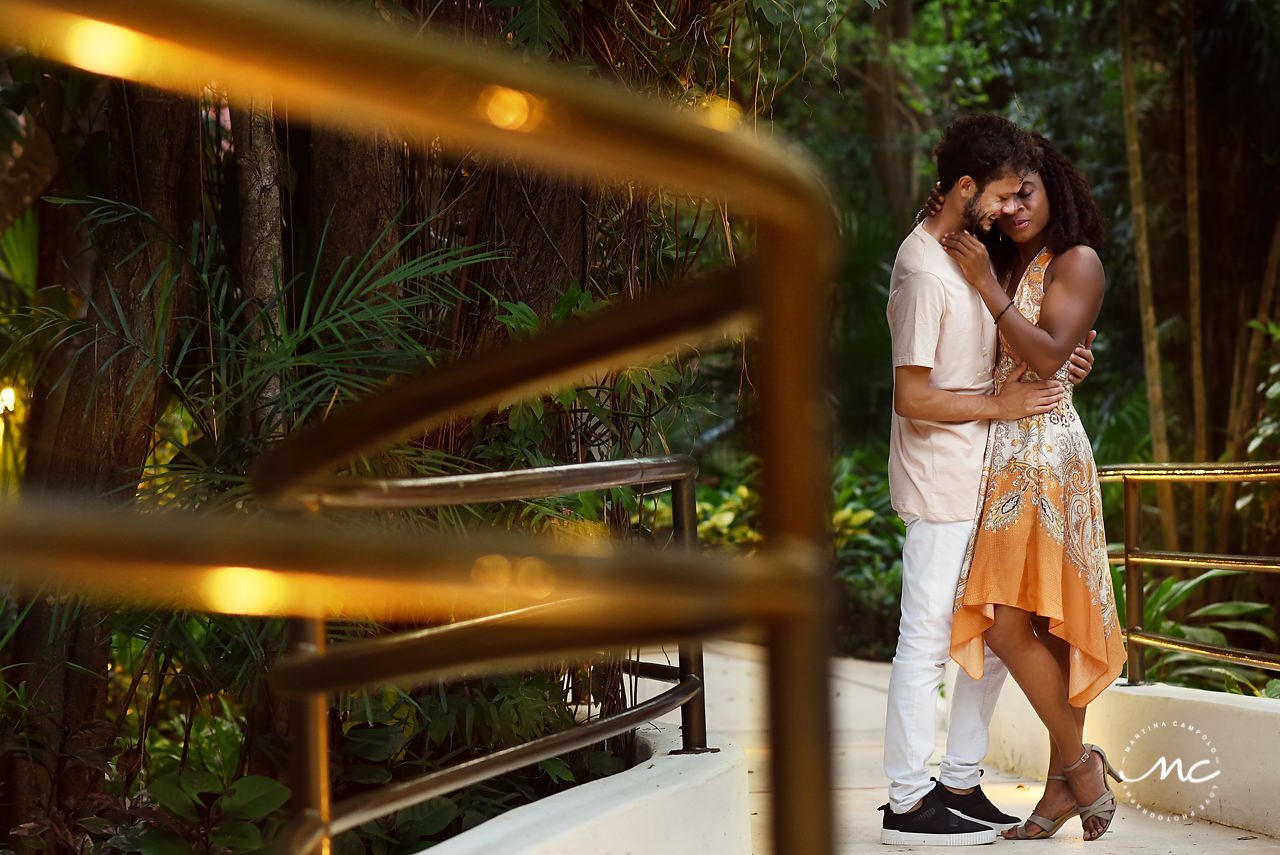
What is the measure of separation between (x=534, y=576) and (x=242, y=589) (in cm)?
11

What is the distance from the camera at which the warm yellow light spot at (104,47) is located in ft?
1.26

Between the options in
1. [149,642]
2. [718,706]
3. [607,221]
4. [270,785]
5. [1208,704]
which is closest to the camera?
[270,785]

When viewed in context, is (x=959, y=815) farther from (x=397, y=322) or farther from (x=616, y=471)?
(x=397, y=322)

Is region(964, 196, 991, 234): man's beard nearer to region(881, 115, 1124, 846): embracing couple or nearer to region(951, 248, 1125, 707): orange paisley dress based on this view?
region(881, 115, 1124, 846): embracing couple

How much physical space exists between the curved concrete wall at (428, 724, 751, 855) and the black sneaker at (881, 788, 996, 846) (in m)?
0.59

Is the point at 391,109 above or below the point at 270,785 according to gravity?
above

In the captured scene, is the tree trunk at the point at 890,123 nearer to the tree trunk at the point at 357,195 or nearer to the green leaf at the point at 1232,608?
the green leaf at the point at 1232,608

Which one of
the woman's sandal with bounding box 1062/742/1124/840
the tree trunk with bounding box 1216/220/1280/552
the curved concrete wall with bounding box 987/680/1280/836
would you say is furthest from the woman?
the tree trunk with bounding box 1216/220/1280/552

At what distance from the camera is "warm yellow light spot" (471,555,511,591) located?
1.49ft

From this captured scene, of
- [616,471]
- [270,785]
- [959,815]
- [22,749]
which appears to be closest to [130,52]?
[616,471]

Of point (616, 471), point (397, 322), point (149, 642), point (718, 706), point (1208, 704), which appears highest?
point (397, 322)

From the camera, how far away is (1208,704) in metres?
2.97

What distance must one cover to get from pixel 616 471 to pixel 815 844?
4.34 ft

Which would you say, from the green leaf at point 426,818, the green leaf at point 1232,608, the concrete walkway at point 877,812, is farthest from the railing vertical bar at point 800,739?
the green leaf at point 1232,608
